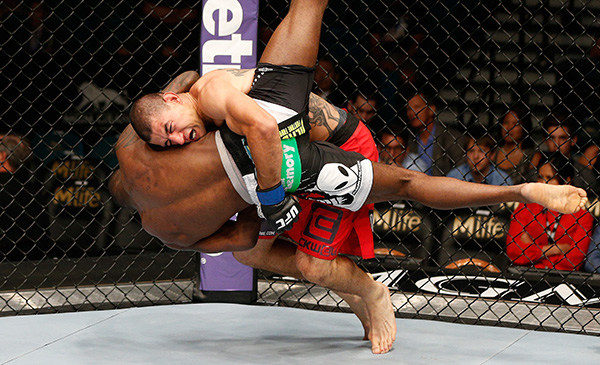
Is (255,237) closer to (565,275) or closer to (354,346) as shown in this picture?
(354,346)

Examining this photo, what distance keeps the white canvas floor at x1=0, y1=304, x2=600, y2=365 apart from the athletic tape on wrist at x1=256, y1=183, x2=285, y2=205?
1.78ft

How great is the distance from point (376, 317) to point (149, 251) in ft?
5.91

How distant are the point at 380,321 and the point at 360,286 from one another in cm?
13

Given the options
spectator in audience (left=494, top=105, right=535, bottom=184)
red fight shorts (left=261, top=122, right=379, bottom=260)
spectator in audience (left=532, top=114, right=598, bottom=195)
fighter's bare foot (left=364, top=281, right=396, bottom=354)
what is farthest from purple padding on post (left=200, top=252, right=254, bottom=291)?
spectator in audience (left=532, top=114, right=598, bottom=195)

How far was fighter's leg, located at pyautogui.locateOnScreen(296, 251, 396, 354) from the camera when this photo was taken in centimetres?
229

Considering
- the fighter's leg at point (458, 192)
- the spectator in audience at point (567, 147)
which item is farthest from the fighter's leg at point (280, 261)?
the spectator in audience at point (567, 147)

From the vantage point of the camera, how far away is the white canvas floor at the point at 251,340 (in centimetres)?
228

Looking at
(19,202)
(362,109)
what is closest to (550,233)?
(362,109)

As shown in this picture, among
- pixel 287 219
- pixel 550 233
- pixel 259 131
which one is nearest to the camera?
pixel 259 131

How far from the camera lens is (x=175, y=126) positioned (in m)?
2.00

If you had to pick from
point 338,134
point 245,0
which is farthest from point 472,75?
point 338,134

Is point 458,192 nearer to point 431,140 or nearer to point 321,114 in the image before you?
point 321,114

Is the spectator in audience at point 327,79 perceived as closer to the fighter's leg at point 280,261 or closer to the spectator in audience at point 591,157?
the spectator in audience at point 591,157

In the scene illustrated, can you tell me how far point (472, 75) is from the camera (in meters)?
4.12
